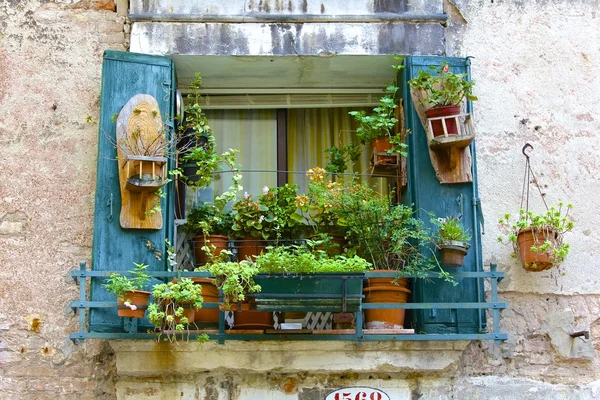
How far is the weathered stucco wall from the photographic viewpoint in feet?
20.0

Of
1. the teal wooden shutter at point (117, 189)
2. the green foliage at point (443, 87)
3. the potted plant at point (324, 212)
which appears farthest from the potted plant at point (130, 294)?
the green foliage at point (443, 87)

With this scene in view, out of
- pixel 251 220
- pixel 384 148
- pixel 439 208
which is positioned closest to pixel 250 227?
pixel 251 220

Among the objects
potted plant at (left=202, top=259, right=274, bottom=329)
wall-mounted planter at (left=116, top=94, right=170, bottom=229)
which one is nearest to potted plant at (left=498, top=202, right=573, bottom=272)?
potted plant at (left=202, top=259, right=274, bottom=329)

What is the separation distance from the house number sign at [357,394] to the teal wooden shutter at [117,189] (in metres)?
1.29

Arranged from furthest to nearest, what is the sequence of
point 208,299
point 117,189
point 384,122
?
1. point 384,122
2. point 117,189
3. point 208,299

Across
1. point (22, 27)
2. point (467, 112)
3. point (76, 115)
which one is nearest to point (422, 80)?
point (467, 112)

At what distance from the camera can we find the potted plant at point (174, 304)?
18.4ft

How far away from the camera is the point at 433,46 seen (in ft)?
22.1

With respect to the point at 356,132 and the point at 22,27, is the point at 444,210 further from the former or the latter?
the point at 22,27

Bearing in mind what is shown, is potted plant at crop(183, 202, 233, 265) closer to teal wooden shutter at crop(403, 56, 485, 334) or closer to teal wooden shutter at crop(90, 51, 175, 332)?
teal wooden shutter at crop(90, 51, 175, 332)

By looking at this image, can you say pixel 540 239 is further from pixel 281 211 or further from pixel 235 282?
pixel 235 282

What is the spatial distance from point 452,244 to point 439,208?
405 mm

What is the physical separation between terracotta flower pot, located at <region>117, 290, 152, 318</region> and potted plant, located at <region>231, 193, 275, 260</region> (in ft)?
2.88

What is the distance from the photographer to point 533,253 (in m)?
6.17
